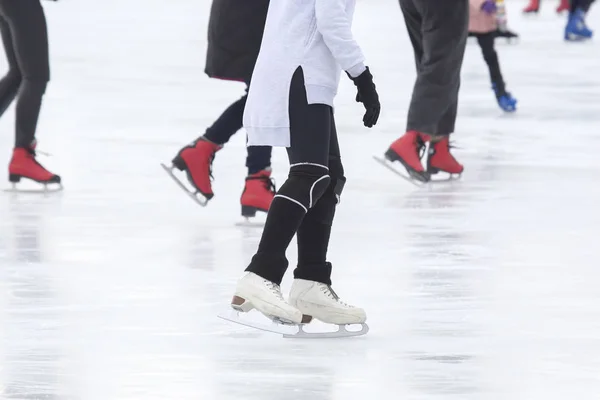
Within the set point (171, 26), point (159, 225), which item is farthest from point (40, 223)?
point (171, 26)

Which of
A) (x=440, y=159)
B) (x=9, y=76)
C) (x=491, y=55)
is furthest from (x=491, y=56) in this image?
(x=9, y=76)

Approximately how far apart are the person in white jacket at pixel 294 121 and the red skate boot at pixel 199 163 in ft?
7.51

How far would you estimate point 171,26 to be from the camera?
2012 centimetres

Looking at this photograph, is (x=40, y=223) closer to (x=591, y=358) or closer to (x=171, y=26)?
(x=591, y=358)

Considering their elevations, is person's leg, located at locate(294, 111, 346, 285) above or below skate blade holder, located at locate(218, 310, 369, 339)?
above

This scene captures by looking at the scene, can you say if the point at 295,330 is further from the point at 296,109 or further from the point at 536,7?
the point at 536,7

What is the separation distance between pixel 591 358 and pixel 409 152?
362 centimetres

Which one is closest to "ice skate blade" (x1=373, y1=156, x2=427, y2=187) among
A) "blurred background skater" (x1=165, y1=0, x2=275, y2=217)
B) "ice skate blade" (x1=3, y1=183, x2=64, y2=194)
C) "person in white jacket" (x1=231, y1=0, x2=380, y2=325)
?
"blurred background skater" (x1=165, y1=0, x2=275, y2=217)

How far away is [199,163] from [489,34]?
15.2 feet

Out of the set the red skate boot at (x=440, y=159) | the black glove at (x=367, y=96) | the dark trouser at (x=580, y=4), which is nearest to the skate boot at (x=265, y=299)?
the black glove at (x=367, y=96)

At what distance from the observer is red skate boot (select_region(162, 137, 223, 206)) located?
7.71 m

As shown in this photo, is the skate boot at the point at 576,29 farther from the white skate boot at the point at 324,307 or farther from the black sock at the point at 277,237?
the black sock at the point at 277,237

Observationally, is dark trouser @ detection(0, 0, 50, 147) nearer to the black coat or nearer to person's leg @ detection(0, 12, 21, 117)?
person's leg @ detection(0, 12, 21, 117)

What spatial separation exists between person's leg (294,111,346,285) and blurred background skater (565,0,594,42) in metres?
13.2
